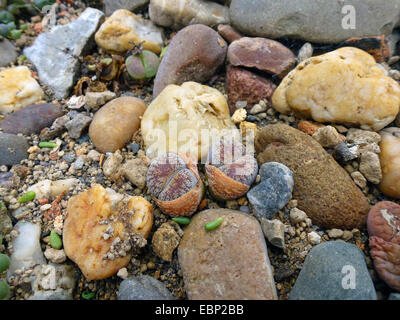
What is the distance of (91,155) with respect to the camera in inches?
98.3

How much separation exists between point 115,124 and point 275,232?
65.7 inches

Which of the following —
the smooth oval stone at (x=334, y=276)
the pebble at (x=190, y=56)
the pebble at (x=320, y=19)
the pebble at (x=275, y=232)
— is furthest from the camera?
the pebble at (x=190, y=56)

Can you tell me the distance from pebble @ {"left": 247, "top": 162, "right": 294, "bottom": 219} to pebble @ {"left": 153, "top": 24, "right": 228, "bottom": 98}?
4.54 feet

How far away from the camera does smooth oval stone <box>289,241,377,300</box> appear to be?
1705mm

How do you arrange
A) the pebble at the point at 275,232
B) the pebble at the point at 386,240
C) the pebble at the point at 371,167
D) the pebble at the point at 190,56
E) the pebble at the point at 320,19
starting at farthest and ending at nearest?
the pebble at the point at 190,56 → the pebble at the point at 320,19 → the pebble at the point at 371,167 → the pebble at the point at 275,232 → the pebble at the point at 386,240

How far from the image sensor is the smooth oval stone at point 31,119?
8.70 feet

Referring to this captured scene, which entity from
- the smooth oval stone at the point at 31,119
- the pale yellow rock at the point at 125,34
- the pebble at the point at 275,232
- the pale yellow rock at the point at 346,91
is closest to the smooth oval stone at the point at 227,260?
the pebble at the point at 275,232

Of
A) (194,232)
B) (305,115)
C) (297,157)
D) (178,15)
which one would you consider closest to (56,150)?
(194,232)

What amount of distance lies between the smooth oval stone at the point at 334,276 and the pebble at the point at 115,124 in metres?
1.84

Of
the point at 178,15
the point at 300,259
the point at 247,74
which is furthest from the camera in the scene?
the point at 178,15

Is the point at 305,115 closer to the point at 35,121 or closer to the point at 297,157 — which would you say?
the point at 297,157

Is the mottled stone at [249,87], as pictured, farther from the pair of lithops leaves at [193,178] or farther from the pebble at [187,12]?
the pebble at [187,12]

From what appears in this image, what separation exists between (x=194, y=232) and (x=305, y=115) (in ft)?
4.75

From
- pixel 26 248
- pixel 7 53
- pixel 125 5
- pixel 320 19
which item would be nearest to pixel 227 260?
pixel 26 248
